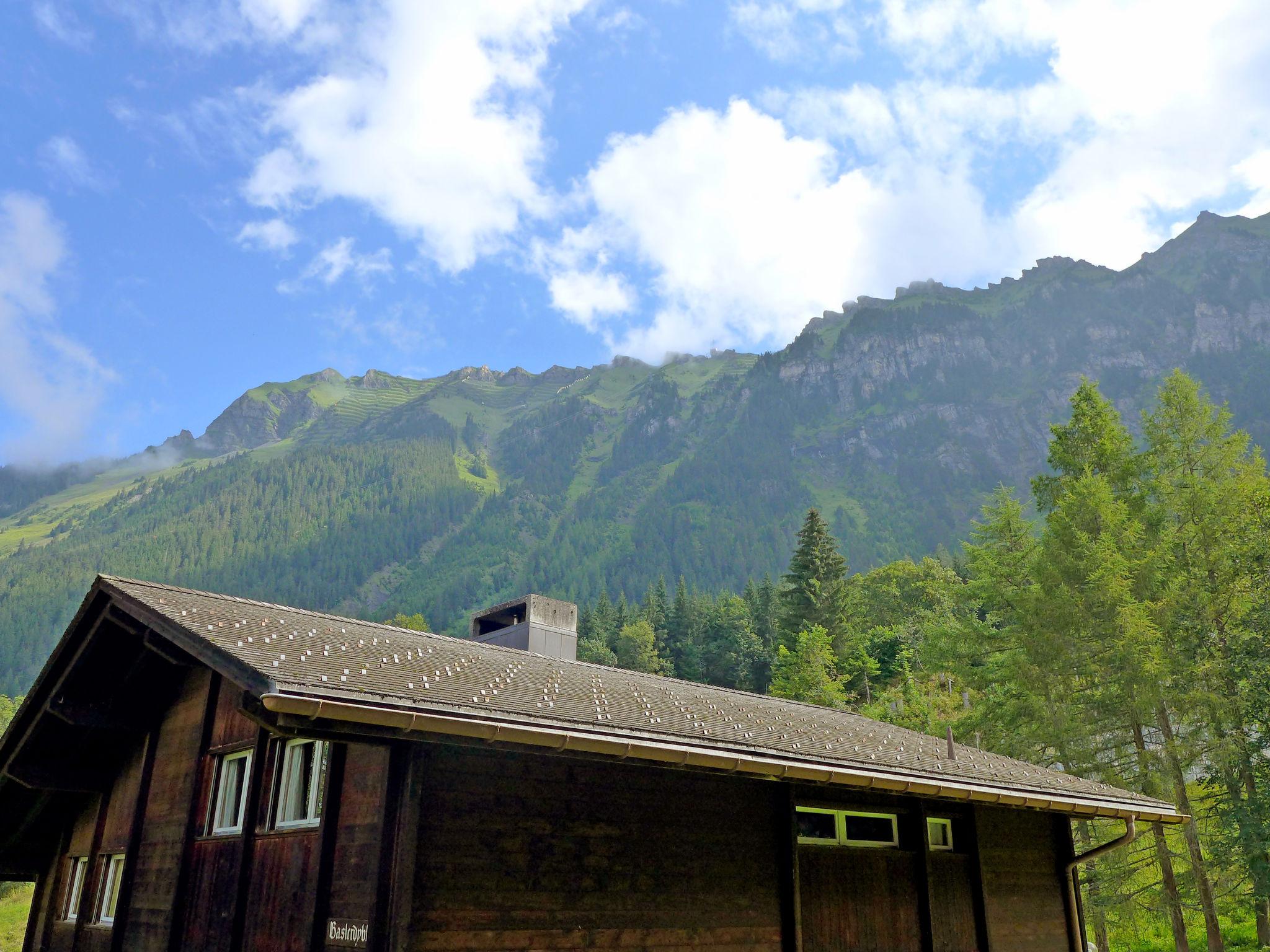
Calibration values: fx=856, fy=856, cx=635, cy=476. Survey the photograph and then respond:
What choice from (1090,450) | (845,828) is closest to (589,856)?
(845,828)

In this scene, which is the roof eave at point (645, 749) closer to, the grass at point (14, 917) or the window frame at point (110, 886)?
the window frame at point (110, 886)

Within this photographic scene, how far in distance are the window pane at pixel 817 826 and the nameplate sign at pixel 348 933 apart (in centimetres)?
556

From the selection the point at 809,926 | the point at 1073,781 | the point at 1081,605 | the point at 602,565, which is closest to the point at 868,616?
the point at 1081,605

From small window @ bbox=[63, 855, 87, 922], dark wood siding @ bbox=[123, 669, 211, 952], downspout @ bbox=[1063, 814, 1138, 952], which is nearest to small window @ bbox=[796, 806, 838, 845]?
downspout @ bbox=[1063, 814, 1138, 952]

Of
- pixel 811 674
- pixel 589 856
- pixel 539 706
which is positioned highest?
pixel 811 674

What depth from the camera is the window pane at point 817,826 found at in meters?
11.0

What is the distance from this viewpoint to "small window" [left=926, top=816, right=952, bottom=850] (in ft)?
41.3

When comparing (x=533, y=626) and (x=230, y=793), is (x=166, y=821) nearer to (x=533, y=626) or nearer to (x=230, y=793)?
(x=230, y=793)

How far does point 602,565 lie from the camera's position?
19375 cm

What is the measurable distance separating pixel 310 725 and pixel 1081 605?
25.2m

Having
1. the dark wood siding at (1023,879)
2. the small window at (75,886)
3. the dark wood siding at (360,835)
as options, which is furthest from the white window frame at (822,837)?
the small window at (75,886)

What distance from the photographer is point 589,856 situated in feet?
28.8

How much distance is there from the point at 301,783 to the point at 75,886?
353 inches

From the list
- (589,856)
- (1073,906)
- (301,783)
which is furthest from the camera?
(1073,906)
